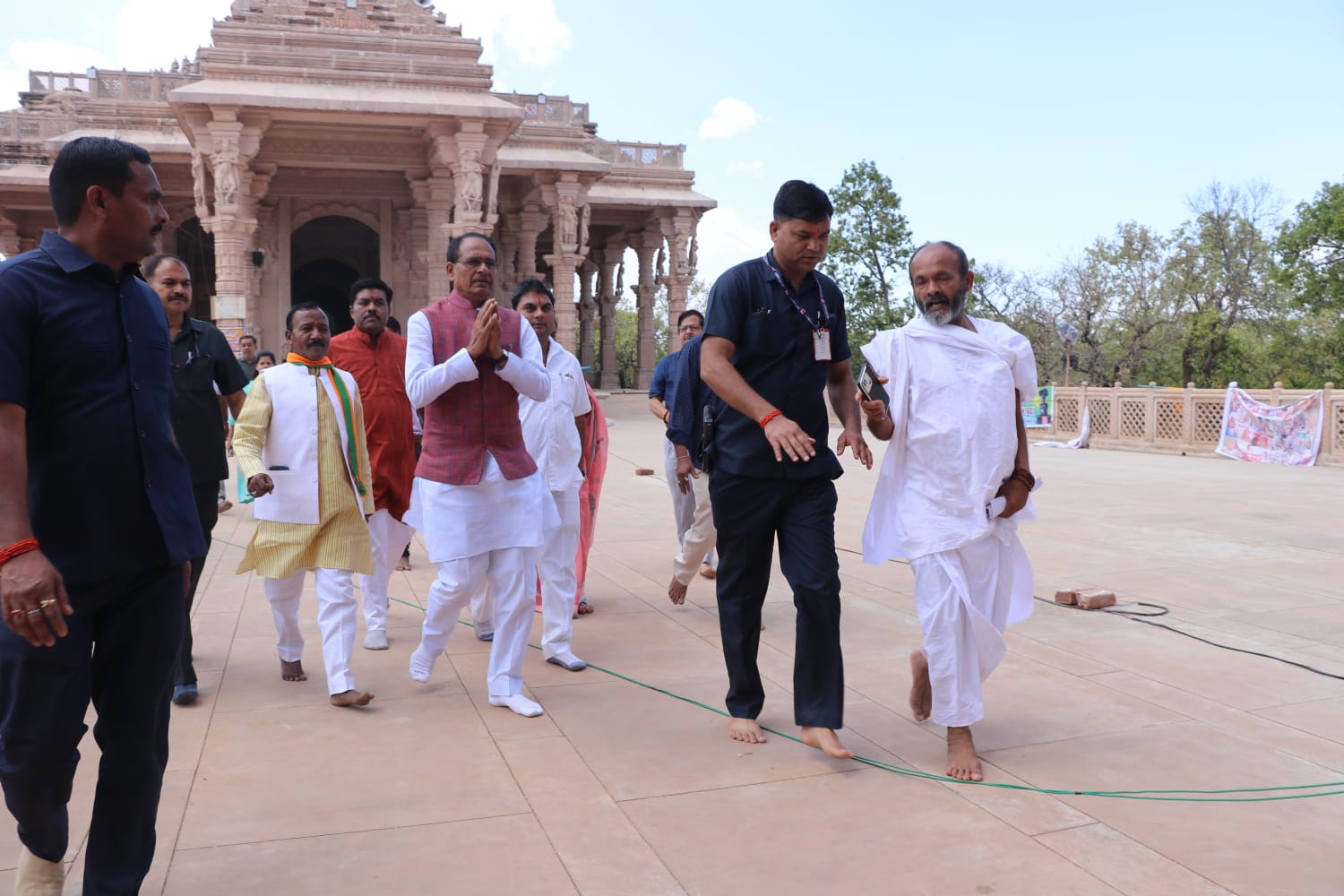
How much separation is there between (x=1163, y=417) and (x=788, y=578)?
1899cm

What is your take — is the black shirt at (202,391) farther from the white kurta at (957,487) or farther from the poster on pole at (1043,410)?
the poster on pole at (1043,410)

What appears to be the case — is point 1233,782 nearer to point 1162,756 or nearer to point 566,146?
point 1162,756

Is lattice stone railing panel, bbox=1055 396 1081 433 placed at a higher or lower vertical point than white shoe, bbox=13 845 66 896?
higher

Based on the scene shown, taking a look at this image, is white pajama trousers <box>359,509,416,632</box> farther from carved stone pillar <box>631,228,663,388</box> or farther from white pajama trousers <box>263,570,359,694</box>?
carved stone pillar <box>631,228,663,388</box>

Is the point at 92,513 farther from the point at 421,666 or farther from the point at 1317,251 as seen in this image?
the point at 1317,251

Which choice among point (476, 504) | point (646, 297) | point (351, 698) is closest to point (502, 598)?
point (476, 504)

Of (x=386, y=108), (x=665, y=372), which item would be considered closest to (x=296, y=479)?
(x=665, y=372)

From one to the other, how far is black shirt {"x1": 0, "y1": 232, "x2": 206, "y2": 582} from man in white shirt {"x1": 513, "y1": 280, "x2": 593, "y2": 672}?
2194 mm

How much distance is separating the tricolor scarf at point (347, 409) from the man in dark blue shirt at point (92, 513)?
1.96 meters

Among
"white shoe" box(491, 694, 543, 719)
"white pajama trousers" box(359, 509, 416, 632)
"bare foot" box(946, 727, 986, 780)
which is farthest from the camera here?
"white pajama trousers" box(359, 509, 416, 632)

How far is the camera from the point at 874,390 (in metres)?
3.50

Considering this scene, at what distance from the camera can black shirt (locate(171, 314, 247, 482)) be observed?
14.3ft

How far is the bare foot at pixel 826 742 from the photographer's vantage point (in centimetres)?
335

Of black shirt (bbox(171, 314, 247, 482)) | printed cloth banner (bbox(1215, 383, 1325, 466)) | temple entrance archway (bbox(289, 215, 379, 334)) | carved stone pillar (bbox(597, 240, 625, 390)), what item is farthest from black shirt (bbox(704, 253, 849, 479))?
carved stone pillar (bbox(597, 240, 625, 390))
